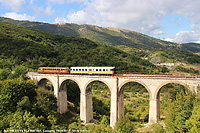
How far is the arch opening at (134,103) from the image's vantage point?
1110 inches

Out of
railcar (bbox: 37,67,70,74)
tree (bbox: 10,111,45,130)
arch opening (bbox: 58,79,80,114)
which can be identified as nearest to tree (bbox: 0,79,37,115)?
tree (bbox: 10,111,45,130)

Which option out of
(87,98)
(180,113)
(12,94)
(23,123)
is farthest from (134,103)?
(12,94)

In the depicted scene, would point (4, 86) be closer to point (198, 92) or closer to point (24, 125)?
point (24, 125)

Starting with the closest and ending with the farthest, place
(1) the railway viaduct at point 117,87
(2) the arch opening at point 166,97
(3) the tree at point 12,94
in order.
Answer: (1) the railway viaduct at point 117,87, (2) the arch opening at point 166,97, (3) the tree at point 12,94

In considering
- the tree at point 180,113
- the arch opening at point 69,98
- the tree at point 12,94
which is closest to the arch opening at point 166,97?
the tree at point 180,113

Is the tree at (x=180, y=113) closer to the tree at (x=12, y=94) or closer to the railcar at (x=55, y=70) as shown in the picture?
the railcar at (x=55, y=70)

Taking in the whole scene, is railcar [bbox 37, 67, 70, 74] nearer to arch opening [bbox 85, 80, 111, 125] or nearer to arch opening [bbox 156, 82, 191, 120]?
arch opening [bbox 85, 80, 111, 125]

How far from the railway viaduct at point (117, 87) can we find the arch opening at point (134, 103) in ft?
0.64

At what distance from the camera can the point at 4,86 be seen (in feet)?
88.7

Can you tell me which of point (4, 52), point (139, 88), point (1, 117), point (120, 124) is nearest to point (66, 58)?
point (4, 52)

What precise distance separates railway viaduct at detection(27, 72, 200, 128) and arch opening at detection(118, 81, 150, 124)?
20cm

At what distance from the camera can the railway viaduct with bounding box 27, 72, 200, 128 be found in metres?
23.2

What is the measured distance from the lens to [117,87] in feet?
88.5

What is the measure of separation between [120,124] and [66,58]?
5608 centimetres
